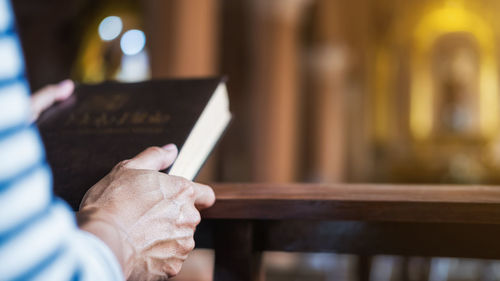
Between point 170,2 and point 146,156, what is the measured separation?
2.76 m

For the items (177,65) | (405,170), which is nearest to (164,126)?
(177,65)

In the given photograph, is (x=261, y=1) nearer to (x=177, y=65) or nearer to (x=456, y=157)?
(x=177, y=65)

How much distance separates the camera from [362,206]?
82 cm

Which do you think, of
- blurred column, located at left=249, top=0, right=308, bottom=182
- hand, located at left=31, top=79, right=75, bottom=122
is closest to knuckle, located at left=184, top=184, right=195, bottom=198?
hand, located at left=31, top=79, right=75, bottom=122

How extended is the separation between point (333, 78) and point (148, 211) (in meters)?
10.6

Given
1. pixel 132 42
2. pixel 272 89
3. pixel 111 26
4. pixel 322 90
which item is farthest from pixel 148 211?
pixel 111 26

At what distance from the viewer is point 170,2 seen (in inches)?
131

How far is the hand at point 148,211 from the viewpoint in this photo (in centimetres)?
65

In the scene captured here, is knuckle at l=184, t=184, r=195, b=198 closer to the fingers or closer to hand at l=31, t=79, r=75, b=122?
the fingers

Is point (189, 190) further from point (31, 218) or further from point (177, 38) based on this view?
point (177, 38)

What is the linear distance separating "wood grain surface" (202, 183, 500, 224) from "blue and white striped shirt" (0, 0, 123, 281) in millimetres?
Result: 491

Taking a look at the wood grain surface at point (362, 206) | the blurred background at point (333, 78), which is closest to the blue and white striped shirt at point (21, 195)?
the wood grain surface at point (362, 206)

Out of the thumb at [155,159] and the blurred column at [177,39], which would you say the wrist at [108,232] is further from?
the blurred column at [177,39]

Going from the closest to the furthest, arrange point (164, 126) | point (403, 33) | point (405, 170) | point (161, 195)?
point (161, 195)
point (164, 126)
point (405, 170)
point (403, 33)
